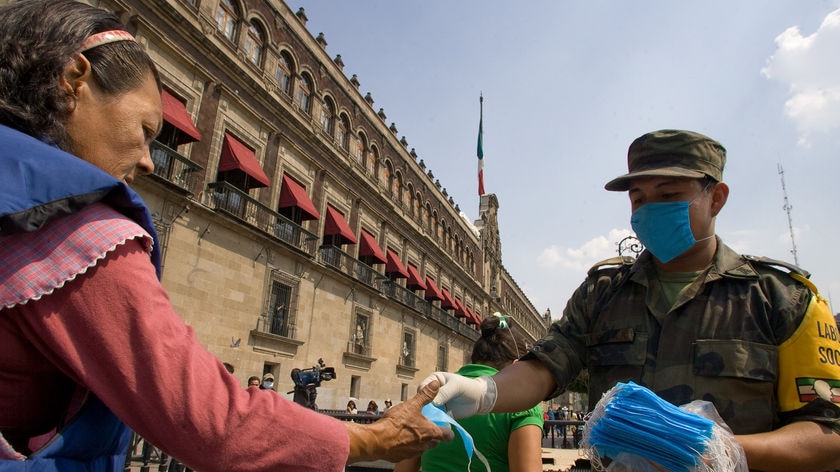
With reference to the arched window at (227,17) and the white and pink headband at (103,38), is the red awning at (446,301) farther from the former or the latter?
the white and pink headband at (103,38)

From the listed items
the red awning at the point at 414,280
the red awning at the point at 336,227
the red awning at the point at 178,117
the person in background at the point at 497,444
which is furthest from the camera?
the red awning at the point at 414,280

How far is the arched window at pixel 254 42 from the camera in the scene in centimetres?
1464

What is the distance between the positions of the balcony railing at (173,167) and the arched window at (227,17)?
4448 millimetres

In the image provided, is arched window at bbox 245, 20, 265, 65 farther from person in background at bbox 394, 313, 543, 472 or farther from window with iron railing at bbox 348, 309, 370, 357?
person in background at bbox 394, 313, 543, 472

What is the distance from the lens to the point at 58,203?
98cm

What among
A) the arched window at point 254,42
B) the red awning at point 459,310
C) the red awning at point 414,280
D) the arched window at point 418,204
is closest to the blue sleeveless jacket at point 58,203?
the arched window at point 254,42

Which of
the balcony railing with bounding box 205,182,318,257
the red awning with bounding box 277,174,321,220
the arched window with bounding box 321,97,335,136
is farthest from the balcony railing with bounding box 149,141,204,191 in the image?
the arched window with bounding box 321,97,335,136

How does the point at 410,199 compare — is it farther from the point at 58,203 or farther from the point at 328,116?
the point at 58,203

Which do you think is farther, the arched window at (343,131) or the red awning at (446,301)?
the red awning at (446,301)

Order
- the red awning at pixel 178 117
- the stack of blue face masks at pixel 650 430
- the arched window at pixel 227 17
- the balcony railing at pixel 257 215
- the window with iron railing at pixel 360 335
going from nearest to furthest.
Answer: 1. the stack of blue face masks at pixel 650 430
2. the red awning at pixel 178 117
3. the balcony railing at pixel 257 215
4. the arched window at pixel 227 17
5. the window with iron railing at pixel 360 335

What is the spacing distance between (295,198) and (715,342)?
46.7ft

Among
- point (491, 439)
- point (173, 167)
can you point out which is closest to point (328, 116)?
point (173, 167)

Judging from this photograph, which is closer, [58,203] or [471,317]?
[58,203]

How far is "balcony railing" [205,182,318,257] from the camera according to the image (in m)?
12.6
